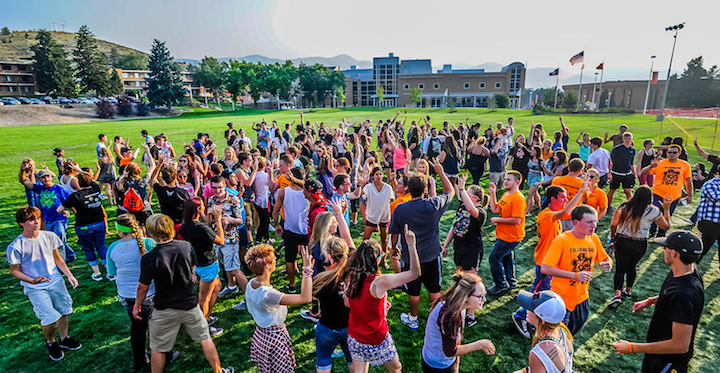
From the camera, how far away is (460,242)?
5102 mm

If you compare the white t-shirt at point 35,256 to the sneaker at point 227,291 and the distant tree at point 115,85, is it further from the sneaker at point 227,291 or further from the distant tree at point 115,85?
the distant tree at point 115,85

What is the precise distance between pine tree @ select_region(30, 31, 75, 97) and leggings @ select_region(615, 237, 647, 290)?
8786 cm

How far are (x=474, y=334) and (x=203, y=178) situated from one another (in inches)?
321

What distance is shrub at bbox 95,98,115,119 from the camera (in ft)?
167

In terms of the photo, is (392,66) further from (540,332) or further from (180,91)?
(540,332)

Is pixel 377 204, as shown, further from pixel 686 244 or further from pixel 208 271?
pixel 686 244

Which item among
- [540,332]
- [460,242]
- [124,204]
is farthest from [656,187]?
[124,204]

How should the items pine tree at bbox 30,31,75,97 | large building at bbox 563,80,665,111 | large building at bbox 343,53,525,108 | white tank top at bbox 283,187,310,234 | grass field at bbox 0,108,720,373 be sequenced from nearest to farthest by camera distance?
grass field at bbox 0,108,720,373 < white tank top at bbox 283,187,310,234 < large building at bbox 563,80,665,111 < pine tree at bbox 30,31,75,97 < large building at bbox 343,53,525,108

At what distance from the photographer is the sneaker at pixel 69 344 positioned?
4.55 meters

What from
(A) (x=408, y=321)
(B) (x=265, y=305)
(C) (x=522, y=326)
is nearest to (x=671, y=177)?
(C) (x=522, y=326)

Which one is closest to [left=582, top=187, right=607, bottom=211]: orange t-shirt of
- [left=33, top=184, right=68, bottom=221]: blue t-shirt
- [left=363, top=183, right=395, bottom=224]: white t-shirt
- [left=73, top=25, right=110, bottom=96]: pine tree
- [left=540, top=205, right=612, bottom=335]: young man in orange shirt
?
[left=540, top=205, right=612, bottom=335]: young man in orange shirt

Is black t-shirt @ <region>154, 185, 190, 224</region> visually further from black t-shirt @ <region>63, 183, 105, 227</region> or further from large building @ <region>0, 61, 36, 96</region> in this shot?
large building @ <region>0, 61, 36, 96</region>

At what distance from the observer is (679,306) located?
9.12 ft

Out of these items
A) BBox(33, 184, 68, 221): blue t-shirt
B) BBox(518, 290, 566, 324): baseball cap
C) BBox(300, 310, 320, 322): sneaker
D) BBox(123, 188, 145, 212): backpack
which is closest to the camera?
BBox(518, 290, 566, 324): baseball cap
